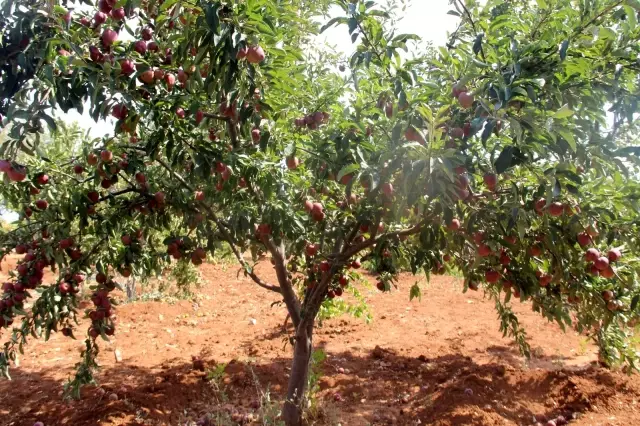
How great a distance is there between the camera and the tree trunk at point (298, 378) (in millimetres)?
3820

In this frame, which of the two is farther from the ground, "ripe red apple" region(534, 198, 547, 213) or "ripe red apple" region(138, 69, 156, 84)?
"ripe red apple" region(138, 69, 156, 84)

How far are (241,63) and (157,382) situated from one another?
3.97 metres

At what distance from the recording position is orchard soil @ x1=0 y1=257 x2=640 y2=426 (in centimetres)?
434

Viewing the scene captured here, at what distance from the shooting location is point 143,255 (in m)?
3.66

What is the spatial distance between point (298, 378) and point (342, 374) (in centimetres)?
168

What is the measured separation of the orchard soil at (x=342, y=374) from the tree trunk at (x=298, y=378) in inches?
10.5

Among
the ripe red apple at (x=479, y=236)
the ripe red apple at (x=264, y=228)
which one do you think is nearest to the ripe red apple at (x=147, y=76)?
the ripe red apple at (x=264, y=228)

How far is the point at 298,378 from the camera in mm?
3896

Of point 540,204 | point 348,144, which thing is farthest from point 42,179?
point 540,204

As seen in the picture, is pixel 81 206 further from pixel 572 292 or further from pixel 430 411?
pixel 430 411

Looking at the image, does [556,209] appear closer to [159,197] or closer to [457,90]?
[457,90]

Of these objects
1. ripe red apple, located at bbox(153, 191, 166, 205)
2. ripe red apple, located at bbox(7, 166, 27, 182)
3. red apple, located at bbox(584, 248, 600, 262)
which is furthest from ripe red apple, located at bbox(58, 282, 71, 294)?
red apple, located at bbox(584, 248, 600, 262)

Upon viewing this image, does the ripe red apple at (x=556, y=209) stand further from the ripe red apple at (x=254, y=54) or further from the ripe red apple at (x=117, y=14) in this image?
the ripe red apple at (x=117, y=14)

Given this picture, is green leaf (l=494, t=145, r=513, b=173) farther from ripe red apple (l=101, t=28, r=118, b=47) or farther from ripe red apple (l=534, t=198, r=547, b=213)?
ripe red apple (l=101, t=28, r=118, b=47)
